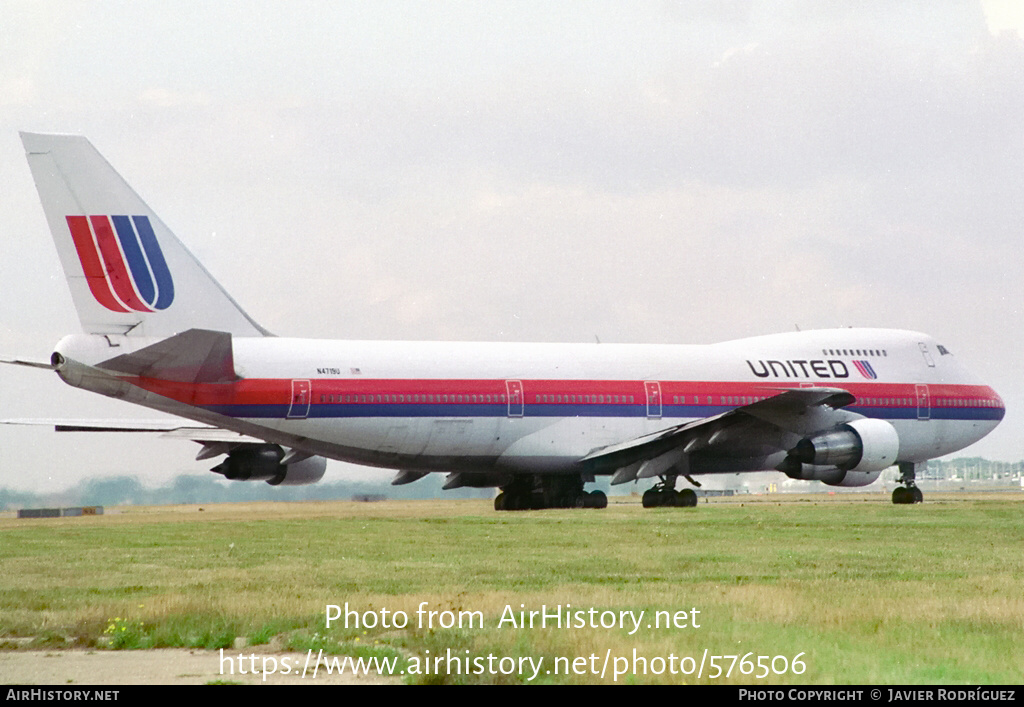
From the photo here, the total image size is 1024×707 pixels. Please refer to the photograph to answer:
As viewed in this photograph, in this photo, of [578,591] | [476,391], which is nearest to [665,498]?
[476,391]

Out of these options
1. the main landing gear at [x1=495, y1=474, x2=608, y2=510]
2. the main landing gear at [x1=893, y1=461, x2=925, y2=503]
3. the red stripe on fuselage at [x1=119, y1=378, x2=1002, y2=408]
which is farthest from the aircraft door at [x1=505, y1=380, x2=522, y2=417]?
the main landing gear at [x1=893, y1=461, x2=925, y2=503]

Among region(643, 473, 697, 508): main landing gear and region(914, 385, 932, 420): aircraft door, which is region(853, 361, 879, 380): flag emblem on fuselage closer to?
region(914, 385, 932, 420): aircraft door

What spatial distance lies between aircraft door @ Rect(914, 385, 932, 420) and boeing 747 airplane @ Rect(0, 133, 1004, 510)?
13 centimetres

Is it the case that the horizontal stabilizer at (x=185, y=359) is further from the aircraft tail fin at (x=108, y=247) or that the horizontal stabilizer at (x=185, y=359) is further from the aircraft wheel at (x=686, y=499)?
the aircraft wheel at (x=686, y=499)

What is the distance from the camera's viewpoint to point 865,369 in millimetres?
40469

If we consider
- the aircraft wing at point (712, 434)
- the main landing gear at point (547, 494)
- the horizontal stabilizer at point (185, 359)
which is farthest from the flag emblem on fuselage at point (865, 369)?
the horizontal stabilizer at point (185, 359)

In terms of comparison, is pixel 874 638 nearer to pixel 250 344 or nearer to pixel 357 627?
pixel 357 627

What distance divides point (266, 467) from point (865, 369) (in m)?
18.9

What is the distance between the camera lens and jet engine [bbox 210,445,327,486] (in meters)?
36.8

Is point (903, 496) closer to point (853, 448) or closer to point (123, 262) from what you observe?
point (853, 448)

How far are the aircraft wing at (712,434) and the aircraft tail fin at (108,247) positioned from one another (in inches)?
494

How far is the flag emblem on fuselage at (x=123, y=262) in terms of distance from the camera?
2925 cm
